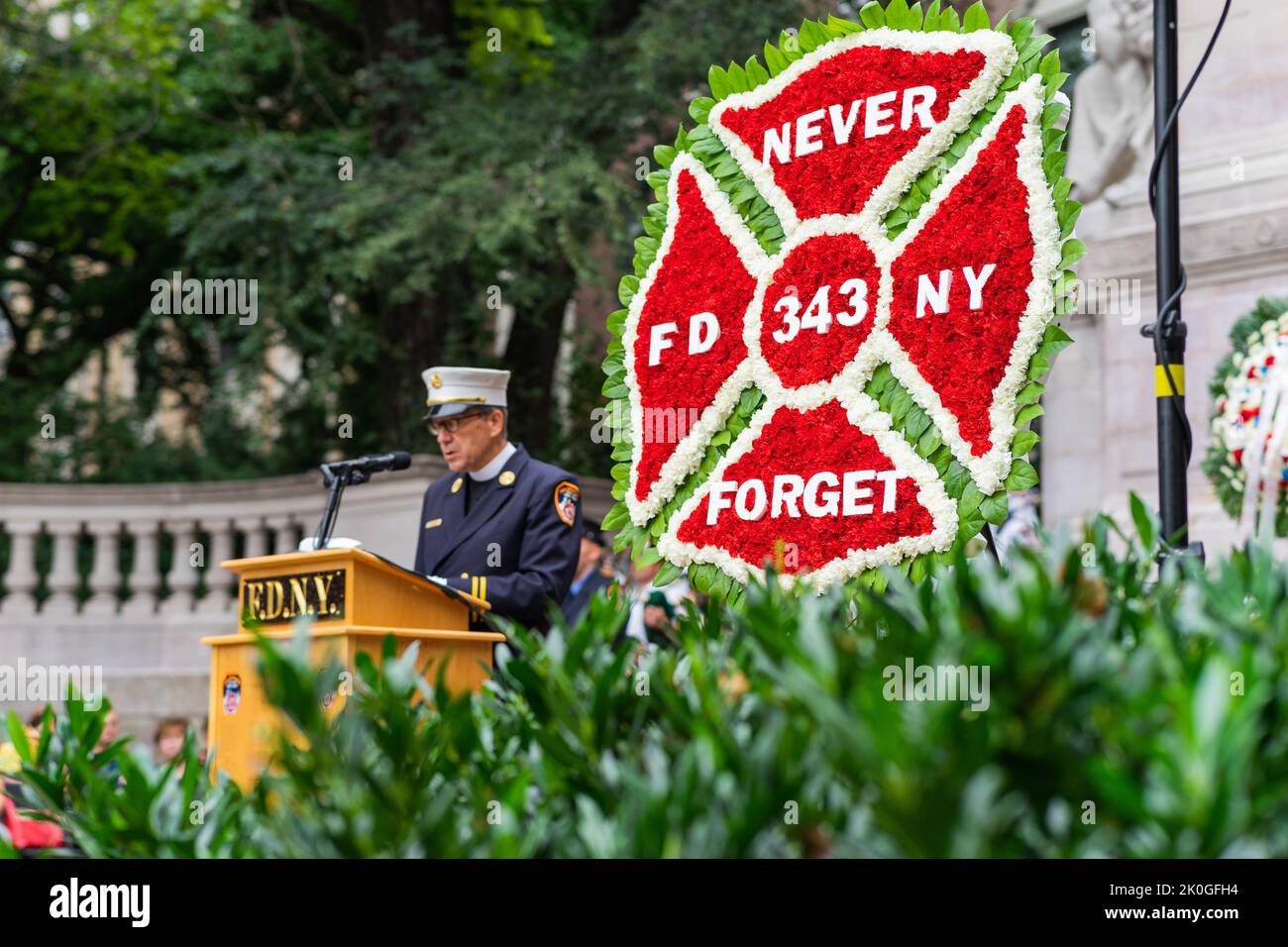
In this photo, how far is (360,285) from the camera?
13469mm

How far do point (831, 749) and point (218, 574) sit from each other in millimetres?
11530

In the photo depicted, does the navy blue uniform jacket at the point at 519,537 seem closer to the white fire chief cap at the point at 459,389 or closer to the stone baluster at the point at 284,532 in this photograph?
the white fire chief cap at the point at 459,389

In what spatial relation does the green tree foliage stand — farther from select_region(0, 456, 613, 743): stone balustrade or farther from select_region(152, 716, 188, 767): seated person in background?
select_region(152, 716, 188, 767): seated person in background

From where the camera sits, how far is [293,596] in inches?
187

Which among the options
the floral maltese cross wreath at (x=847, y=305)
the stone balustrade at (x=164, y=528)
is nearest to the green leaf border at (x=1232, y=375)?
the floral maltese cross wreath at (x=847, y=305)

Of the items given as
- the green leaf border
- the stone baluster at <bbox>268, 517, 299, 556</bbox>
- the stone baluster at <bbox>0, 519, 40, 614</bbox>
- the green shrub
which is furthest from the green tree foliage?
the green shrub

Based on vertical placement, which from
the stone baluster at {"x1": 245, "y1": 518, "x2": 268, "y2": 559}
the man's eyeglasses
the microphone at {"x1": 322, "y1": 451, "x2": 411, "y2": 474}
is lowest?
the stone baluster at {"x1": 245, "y1": 518, "x2": 268, "y2": 559}

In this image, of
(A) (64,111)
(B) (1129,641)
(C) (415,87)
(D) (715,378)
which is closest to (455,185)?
(C) (415,87)

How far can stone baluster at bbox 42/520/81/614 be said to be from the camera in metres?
12.8

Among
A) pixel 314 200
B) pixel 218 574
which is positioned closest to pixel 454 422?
pixel 314 200

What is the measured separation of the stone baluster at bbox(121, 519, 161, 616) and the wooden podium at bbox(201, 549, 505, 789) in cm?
852

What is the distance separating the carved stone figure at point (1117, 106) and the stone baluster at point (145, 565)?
7693mm
